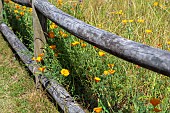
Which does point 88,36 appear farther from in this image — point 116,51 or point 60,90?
point 60,90

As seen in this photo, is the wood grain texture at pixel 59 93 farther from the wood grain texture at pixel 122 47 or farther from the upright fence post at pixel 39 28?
the wood grain texture at pixel 122 47

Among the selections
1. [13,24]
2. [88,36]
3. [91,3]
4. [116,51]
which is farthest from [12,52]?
[116,51]

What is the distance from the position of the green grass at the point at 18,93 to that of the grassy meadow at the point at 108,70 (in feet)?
0.98

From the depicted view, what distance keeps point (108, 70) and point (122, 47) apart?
1.04m

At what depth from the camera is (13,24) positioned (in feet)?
17.2

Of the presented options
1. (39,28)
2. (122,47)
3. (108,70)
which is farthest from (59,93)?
(122,47)

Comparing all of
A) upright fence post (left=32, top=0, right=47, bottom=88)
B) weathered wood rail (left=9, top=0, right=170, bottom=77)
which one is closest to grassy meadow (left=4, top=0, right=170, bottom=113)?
upright fence post (left=32, top=0, right=47, bottom=88)

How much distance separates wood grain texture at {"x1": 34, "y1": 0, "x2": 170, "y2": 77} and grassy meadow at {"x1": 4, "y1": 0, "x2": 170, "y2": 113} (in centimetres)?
41

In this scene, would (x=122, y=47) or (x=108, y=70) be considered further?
(x=108, y=70)

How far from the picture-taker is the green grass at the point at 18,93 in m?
2.99

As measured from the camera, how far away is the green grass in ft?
9.81

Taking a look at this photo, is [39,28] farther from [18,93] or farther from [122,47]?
[122,47]

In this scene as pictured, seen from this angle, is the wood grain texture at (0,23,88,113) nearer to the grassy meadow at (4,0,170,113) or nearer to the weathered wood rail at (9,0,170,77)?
the grassy meadow at (4,0,170,113)

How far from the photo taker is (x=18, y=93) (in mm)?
3346
